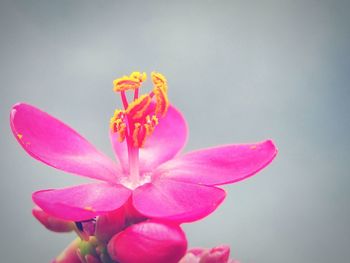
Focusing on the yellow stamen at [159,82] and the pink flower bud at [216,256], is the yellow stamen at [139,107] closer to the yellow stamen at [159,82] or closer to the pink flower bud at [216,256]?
the yellow stamen at [159,82]

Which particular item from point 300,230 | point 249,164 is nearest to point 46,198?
point 249,164

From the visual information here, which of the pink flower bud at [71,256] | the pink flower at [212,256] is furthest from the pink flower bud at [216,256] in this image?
the pink flower bud at [71,256]

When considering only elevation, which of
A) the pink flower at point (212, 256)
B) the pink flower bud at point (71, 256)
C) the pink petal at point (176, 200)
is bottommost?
the pink flower at point (212, 256)

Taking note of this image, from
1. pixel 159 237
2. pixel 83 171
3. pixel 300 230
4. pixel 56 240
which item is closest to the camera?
pixel 159 237

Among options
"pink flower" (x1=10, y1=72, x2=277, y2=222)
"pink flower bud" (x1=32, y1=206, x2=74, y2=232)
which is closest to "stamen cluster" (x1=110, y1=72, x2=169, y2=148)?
"pink flower" (x1=10, y1=72, x2=277, y2=222)

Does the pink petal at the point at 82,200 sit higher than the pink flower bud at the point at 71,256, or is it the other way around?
the pink petal at the point at 82,200

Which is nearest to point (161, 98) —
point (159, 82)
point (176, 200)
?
point (159, 82)

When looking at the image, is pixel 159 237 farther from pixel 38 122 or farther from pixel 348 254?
pixel 348 254
